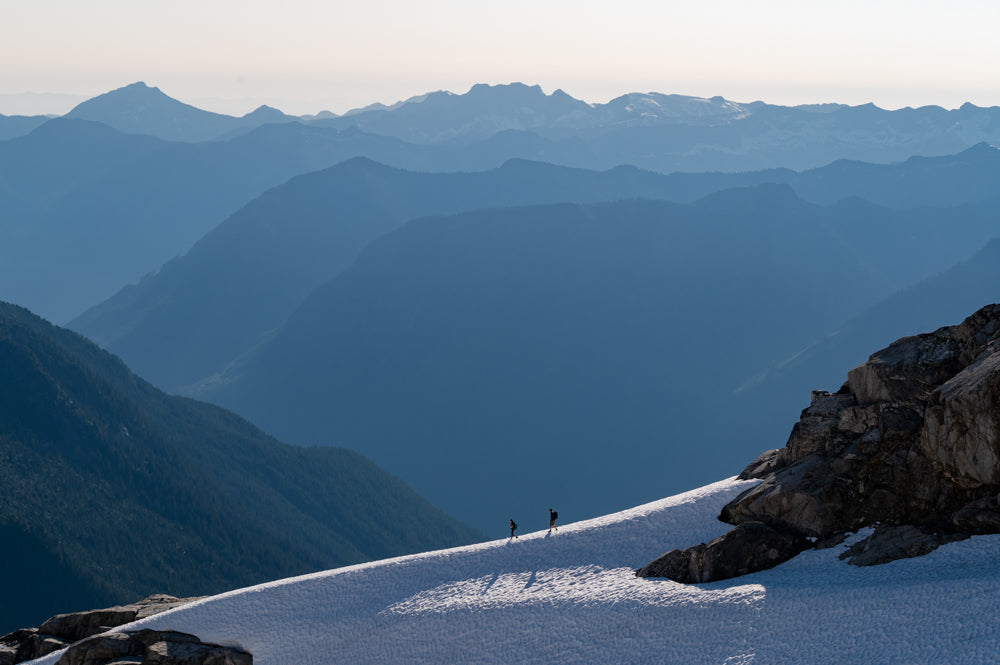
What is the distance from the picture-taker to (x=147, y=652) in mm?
53656

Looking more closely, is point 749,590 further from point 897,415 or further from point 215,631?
point 215,631

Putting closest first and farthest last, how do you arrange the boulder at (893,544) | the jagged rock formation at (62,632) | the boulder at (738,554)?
the boulder at (893,544), the boulder at (738,554), the jagged rock formation at (62,632)

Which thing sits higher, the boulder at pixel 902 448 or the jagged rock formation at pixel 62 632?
the boulder at pixel 902 448

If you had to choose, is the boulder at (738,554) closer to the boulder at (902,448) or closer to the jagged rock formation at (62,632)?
the boulder at (902,448)

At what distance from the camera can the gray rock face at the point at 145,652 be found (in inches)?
2079

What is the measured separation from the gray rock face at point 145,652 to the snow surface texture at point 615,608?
187cm

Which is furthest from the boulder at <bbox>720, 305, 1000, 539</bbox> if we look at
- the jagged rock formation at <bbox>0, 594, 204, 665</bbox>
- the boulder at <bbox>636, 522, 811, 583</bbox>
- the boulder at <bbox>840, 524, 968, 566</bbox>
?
the jagged rock formation at <bbox>0, 594, 204, 665</bbox>

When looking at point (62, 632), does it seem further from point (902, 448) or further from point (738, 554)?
point (902, 448)

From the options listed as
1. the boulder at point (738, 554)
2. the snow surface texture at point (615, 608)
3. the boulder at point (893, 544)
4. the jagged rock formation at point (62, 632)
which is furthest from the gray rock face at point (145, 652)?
the boulder at point (893, 544)

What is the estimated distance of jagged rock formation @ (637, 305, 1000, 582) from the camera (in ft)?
151

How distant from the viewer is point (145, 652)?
53969mm

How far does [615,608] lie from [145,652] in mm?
27403

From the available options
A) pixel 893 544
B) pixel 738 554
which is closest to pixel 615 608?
pixel 738 554

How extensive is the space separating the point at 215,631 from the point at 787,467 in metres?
36.6
